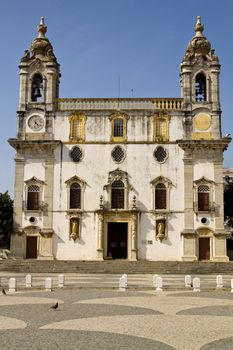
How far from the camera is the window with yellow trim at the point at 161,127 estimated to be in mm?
39250

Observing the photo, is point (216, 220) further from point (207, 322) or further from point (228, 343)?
point (228, 343)

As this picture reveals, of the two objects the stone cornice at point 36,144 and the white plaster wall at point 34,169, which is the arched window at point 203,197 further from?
the white plaster wall at point 34,169

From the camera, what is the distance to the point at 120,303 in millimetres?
17547

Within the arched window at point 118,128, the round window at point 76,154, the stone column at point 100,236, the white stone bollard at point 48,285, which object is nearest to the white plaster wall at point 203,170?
the arched window at point 118,128

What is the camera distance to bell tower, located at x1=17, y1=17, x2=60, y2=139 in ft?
131

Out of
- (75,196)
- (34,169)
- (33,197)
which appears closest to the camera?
(75,196)

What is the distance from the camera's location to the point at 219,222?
3766cm

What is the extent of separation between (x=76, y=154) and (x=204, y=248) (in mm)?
11888

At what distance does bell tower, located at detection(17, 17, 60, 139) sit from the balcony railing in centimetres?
137

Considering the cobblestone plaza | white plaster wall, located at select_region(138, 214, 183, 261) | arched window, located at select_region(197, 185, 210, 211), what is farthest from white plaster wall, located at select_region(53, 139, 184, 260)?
the cobblestone plaza

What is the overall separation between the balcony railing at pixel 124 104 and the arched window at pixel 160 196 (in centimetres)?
614

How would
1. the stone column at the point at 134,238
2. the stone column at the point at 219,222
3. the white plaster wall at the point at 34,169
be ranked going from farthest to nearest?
1. the white plaster wall at the point at 34,169
2. the stone column at the point at 134,238
3. the stone column at the point at 219,222

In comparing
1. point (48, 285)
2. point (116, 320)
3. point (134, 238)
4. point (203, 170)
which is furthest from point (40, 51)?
point (116, 320)

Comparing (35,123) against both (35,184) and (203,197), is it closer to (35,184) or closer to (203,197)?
(35,184)
